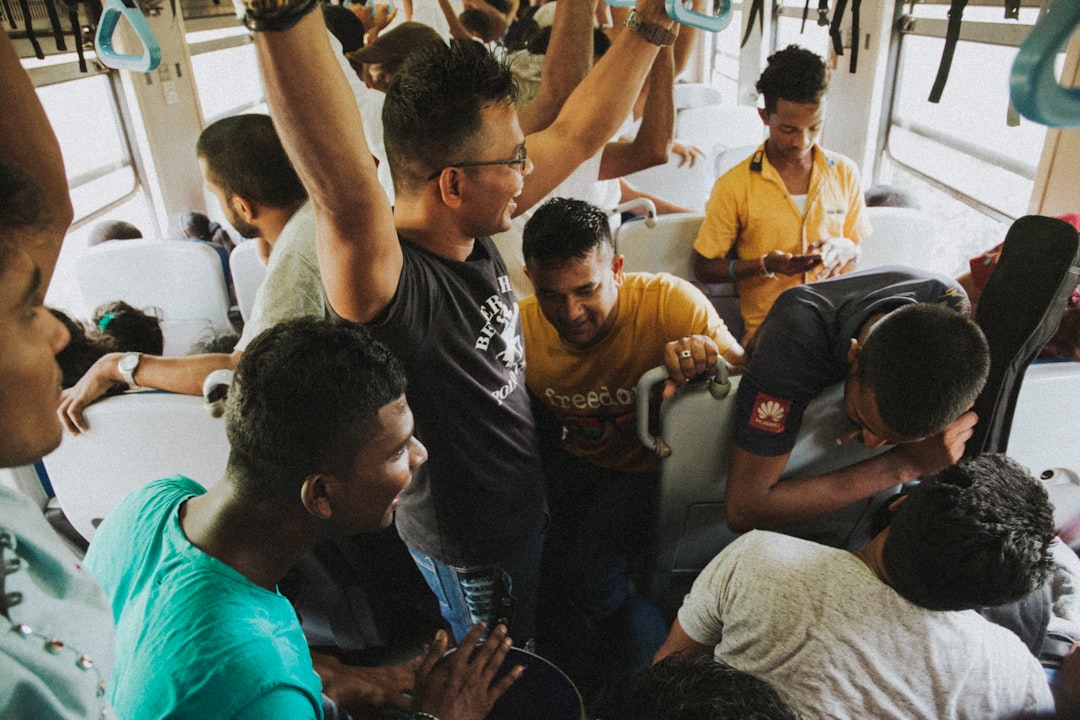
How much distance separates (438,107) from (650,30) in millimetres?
658

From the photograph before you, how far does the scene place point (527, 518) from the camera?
1770 millimetres

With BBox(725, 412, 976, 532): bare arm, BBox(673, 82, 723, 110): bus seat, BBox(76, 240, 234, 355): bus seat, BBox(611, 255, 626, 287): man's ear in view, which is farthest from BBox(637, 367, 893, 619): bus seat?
BBox(673, 82, 723, 110): bus seat

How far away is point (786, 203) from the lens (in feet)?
9.04

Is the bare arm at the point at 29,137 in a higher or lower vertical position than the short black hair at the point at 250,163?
higher

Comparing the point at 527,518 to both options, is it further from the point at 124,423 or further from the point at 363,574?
the point at 124,423

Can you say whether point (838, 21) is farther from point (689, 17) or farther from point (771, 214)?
point (771, 214)

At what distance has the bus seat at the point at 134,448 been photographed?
5.46 ft

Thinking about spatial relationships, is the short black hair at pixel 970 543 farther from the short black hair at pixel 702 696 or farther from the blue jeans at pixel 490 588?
the blue jeans at pixel 490 588

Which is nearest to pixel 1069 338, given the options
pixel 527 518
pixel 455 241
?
pixel 527 518

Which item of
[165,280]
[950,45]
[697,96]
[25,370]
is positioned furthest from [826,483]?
[697,96]

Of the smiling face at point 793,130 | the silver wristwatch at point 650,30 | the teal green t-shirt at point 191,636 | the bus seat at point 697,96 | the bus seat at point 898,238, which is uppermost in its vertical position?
the silver wristwatch at point 650,30

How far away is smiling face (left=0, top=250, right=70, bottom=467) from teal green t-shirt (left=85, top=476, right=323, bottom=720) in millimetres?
424

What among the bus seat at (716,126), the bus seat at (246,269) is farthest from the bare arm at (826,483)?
the bus seat at (716,126)

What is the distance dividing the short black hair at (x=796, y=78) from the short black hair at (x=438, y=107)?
180 centimetres
